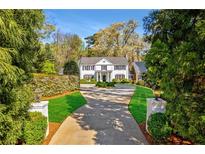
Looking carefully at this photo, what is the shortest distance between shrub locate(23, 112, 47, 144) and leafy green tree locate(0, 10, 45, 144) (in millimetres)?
145

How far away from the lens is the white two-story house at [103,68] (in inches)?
945

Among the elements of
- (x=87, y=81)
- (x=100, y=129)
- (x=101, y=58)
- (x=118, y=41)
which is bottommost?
(x=100, y=129)

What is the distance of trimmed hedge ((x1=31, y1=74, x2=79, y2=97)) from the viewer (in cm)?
1270

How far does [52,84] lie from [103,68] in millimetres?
12743

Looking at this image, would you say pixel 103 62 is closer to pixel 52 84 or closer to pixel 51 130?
pixel 52 84

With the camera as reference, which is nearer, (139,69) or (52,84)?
(52,84)

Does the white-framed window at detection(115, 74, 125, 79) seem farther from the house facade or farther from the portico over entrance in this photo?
the house facade

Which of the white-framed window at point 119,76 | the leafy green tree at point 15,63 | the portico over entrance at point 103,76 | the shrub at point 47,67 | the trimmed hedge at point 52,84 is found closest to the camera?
the leafy green tree at point 15,63

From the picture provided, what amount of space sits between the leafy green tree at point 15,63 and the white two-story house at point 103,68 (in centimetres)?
1712

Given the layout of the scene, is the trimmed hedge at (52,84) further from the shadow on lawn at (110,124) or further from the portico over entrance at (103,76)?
the portico over entrance at (103,76)

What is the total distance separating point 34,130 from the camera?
5750 millimetres

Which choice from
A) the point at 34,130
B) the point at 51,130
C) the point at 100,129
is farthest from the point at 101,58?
the point at 34,130

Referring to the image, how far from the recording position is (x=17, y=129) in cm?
526

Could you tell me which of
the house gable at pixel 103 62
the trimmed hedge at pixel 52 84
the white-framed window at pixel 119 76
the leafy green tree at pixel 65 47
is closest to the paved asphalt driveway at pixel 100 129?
the trimmed hedge at pixel 52 84
